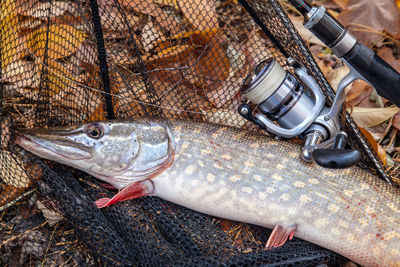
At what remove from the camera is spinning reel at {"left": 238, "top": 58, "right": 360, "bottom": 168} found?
1946 mm

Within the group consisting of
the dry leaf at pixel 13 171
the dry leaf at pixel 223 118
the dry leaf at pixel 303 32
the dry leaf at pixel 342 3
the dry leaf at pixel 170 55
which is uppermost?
the dry leaf at pixel 342 3

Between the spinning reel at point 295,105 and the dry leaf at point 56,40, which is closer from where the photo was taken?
the spinning reel at point 295,105

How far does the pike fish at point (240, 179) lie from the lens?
Answer: 1966mm

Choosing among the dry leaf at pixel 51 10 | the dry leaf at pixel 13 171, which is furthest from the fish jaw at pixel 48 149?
the dry leaf at pixel 51 10

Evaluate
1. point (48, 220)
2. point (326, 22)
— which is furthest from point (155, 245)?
point (326, 22)

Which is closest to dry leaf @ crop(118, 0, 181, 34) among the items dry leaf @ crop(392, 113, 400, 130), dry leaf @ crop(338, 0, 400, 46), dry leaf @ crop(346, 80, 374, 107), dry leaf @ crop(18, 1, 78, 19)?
dry leaf @ crop(18, 1, 78, 19)

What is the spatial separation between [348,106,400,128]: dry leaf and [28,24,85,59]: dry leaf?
71.9 inches

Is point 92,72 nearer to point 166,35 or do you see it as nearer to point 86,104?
point 86,104

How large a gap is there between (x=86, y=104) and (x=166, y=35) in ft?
2.22

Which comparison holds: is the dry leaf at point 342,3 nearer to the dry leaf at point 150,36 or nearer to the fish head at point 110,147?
the dry leaf at point 150,36

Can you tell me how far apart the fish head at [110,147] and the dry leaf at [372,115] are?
140cm

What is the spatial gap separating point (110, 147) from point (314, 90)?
3.37ft

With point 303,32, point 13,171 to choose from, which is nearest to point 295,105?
point 303,32

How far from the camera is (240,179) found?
6.70 ft
